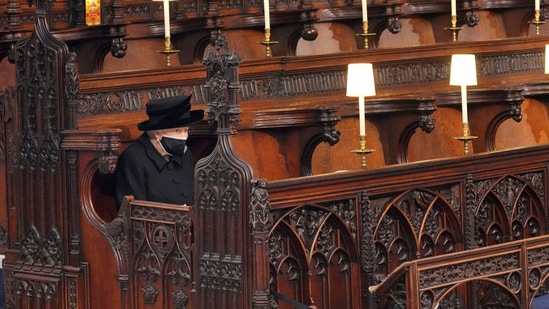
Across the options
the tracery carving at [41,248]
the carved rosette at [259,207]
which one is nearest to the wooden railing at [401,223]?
the carved rosette at [259,207]

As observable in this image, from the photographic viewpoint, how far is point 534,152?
684 cm

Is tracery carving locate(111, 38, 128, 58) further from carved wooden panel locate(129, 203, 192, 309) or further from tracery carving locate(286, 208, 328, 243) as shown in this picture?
tracery carving locate(286, 208, 328, 243)

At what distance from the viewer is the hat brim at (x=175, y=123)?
20.8ft

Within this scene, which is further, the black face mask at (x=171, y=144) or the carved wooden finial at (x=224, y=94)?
the black face mask at (x=171, y=144)

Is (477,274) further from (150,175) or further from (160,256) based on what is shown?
(150,175)

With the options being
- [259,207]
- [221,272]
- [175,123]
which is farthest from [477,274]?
[175,123]

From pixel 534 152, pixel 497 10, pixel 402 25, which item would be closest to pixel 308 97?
pixel 534 152

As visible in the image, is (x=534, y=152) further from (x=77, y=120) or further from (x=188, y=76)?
(x=77, y=120)

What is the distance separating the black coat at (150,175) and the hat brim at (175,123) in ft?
0.26

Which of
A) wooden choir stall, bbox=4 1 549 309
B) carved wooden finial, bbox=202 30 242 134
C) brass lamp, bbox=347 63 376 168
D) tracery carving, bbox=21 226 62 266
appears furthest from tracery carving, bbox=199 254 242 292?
brass lamp, bbox=347 63 376 168

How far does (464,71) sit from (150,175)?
2.01 metres

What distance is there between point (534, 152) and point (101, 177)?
6.72 ft

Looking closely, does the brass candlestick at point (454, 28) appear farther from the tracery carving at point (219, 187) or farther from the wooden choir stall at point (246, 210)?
the tracery carving at point (219, 187)

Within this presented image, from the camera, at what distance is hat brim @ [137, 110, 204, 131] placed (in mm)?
6344
